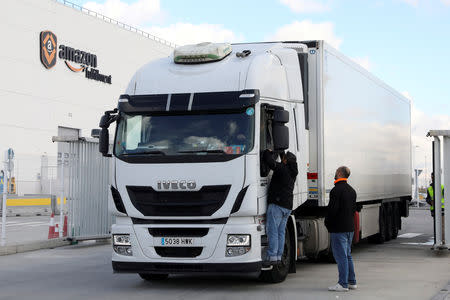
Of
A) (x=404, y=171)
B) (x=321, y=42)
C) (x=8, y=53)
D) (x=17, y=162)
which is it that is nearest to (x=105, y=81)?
(x=8, y=53)

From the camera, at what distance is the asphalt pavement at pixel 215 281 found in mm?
10656

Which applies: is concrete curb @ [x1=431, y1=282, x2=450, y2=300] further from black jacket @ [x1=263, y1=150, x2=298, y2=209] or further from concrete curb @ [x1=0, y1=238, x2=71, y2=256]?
concrete curb @ [x1=0, y1=238, x2=71, y2=256]

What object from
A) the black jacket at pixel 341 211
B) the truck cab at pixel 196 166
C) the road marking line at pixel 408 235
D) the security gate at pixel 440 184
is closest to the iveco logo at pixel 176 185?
the truck cab at pixel 196 166

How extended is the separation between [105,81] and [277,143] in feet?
162

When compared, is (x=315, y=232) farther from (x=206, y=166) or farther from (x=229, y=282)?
(x=206, y=166)

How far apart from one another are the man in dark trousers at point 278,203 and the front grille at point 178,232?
101cm

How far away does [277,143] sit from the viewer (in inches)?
417

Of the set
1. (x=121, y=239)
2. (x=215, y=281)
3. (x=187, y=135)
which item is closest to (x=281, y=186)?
(x=187, y=135)

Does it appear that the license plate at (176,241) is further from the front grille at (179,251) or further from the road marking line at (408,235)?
the road marking line at (408,235)

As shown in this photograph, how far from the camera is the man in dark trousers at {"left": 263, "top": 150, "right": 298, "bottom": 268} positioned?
1087 centimetres

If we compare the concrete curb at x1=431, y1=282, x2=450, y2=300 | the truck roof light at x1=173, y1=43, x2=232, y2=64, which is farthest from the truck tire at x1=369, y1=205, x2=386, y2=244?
the truck roof light at x1=173, y1=43, x2=232, y2=64

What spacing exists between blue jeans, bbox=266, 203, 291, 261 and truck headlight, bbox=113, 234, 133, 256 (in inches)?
78.9

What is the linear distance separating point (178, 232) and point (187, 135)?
1.38 m

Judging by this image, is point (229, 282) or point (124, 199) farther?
point (229, 282)
